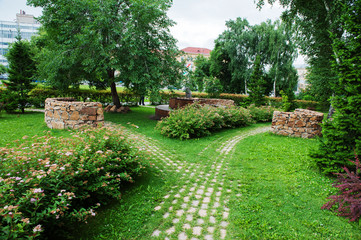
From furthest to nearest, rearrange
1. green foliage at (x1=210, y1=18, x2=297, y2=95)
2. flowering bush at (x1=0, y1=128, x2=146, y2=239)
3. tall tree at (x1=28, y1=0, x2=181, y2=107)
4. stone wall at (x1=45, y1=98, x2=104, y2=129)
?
green foliage at (x1=210, y1=18, x2=297, y2=95) < tall tree at (x1=28, y1=0, x2=181, y2=107) < stone wall at (x1=45, y1=98, x2=104, y2=129) < flowering bush at (x1=0, y1=128, x2=146, y2=239)

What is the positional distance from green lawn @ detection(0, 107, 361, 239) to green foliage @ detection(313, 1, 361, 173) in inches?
23.8

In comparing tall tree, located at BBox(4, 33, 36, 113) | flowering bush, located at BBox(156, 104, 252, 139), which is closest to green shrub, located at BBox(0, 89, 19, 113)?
tall tree, located at BBox(4, 33, 36, 113)

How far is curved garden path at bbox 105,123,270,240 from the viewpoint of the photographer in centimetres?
248

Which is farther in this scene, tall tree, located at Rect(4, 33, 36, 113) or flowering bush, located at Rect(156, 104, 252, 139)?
tall tree, located at Rect(4, 33, 36, 113)

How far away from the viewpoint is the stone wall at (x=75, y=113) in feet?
23.7

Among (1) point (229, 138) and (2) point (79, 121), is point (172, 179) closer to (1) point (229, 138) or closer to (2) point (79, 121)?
(1) point (229, 138)

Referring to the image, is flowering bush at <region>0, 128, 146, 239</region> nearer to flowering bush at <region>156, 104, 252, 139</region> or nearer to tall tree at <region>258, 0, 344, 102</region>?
flowering bush at <region>156, 104, 252, 139</region>

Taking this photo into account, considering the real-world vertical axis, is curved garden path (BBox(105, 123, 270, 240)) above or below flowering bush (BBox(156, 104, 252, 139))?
below

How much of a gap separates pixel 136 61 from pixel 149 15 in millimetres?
2280

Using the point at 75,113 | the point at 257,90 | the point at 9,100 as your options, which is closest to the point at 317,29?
the point at 257,90

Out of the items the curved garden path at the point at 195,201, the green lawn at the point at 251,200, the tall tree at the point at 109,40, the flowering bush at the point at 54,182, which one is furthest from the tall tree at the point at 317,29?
the flowering bush at the point at 54,182

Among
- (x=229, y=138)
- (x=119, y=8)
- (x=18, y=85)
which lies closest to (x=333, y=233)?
(x=229, y=138)

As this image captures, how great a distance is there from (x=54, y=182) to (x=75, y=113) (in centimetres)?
558

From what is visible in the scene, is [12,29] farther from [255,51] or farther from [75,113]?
[75,113]
